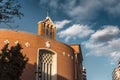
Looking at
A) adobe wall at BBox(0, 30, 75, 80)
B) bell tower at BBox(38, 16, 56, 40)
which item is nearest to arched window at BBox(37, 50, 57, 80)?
adobe wall at BBox(0, 30, 75, 80)

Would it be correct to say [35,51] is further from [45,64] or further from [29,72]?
[29,72]

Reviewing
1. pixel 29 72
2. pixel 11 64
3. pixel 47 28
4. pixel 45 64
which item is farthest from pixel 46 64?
pixel 11 64

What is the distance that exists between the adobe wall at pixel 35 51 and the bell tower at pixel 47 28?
15.1ft

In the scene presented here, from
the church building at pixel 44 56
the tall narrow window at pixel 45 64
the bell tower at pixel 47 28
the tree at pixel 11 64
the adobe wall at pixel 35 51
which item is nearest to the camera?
the tree at pixel 11 64

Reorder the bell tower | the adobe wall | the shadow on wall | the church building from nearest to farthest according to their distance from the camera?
the shadow on wall < the adobe wall < the church building < the bell tower

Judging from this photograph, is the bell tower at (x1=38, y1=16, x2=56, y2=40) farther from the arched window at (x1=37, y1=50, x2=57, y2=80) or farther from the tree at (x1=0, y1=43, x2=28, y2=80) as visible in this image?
the tree at (x1=0, y1=43, x2=28, y2=80)

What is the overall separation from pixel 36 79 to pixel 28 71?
4.94 ft

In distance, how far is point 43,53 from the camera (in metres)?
43.0

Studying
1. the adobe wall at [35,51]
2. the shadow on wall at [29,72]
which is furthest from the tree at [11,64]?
the adobe wall at [35,51]

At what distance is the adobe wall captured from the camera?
4022 cm

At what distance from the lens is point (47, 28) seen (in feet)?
162

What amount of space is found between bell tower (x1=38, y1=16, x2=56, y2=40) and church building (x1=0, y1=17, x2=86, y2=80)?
14.6 ft

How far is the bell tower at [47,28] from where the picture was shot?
48688 millimetres

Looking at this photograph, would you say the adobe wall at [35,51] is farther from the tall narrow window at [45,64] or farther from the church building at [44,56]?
the tall narrow window at [45,64]
